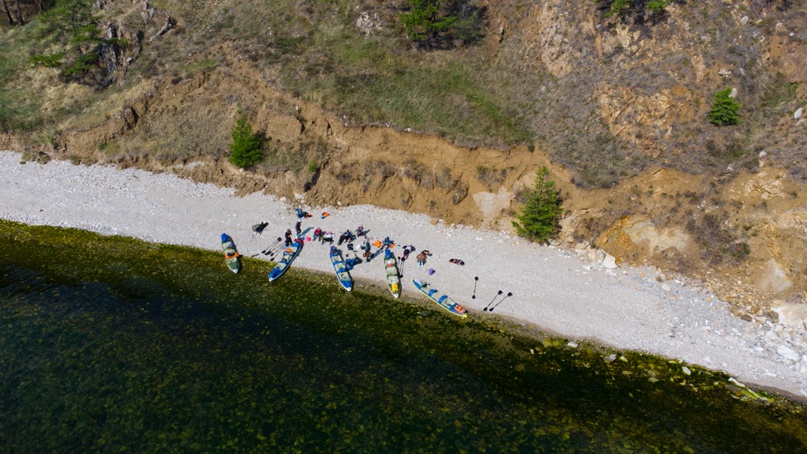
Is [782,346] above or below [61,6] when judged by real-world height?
below

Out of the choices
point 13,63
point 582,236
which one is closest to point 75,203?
point 13,63

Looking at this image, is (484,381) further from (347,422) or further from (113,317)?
(113,317)

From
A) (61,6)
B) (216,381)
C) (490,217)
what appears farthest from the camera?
(61,6)

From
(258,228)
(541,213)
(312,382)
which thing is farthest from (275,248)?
(541,213)

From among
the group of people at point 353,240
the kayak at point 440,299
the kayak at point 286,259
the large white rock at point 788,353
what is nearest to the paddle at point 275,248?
the group of people at point 353,240

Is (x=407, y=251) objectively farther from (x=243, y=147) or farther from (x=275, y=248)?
(x=243, y=147)

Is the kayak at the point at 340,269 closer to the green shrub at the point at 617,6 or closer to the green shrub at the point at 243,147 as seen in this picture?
the green shrub at the point at 243,147
